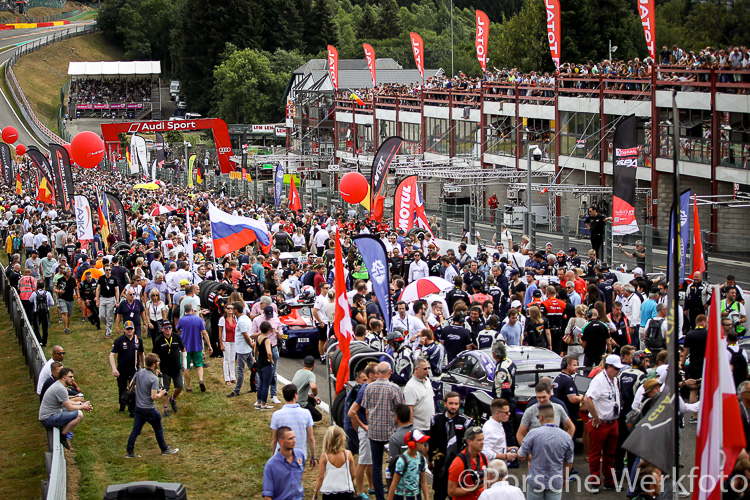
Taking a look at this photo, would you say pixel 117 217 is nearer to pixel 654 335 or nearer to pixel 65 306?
pixel 65 306

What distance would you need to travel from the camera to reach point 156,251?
864 inches

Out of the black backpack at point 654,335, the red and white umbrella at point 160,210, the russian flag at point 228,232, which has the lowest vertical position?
the black backpack at point 654,335

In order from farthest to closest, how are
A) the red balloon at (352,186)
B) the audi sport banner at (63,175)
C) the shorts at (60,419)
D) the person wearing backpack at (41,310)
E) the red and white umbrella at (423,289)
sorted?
the audi sport banner at (63,175) → the red balloon at (352,186) → the person wearing backpack at (41,310) → the red and white umbrella at (423,289) → the shorts at (60,419)

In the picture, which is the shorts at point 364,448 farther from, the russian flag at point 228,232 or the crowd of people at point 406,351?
the russian flag at point 228,232

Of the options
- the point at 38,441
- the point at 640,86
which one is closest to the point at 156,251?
the point at 38,441

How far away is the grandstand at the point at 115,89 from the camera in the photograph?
118 m

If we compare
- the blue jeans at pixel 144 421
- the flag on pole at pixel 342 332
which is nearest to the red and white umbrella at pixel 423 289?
the flag on pole at pixel 342 332

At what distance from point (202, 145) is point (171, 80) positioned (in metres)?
46.8

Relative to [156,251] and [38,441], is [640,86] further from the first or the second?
[38,441]

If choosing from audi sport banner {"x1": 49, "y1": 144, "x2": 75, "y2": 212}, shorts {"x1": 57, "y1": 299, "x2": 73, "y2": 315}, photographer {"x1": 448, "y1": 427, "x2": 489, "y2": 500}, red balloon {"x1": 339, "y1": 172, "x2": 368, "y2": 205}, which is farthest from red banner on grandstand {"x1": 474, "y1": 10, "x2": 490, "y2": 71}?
photographer {"x1": 448, "y1": 427, "x2": 489, "y2": 500}

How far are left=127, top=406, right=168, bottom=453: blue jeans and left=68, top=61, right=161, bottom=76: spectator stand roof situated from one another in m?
116

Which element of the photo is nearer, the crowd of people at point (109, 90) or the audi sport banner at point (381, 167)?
the audi sport banner at point (381, 167)

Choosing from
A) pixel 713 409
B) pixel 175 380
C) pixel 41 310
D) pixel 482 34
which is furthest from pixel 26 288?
pixel 482 34

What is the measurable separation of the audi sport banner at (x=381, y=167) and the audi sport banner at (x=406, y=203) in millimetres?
1536
